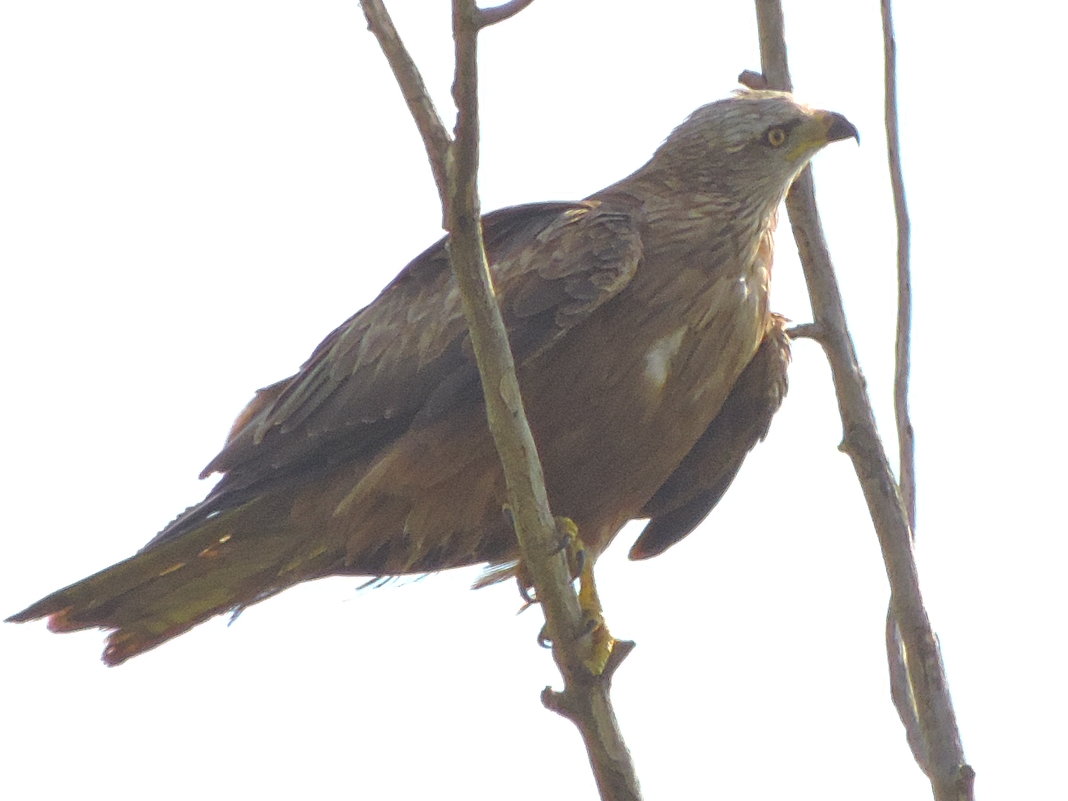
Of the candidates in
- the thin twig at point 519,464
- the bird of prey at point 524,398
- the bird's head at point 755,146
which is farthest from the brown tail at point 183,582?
the bird's head at point 755,146

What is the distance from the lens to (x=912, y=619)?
378 centimetres

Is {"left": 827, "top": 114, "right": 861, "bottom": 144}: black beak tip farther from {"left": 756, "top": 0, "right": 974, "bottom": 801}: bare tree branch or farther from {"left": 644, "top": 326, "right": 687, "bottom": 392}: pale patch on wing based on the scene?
{"left": 756, "top": 0, "right": 974, "bottom": 801}: bare tree branch

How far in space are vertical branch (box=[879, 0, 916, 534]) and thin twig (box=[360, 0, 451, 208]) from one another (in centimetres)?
148

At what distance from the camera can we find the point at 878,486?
13.0 ft

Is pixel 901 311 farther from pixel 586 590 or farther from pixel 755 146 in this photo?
pixel 755 146

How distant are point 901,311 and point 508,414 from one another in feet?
4.06

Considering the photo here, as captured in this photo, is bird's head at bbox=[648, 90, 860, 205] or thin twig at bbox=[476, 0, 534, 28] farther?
bird's head at bbox=[648, 90, 860, 205]

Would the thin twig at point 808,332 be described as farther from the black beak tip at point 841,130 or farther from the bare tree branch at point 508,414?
the black beak tip at point 841,130

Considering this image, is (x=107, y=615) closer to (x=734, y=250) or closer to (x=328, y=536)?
(x=328, y=536)

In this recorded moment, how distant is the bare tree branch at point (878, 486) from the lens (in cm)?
363

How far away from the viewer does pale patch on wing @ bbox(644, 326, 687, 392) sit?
529 cm

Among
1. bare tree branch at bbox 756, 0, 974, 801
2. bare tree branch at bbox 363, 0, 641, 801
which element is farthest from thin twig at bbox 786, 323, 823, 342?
bare tree branch at bbox 363, 0, 641, 801

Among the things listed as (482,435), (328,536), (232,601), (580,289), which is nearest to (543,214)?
(580,289)

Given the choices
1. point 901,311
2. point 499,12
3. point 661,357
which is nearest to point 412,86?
point 499,12
